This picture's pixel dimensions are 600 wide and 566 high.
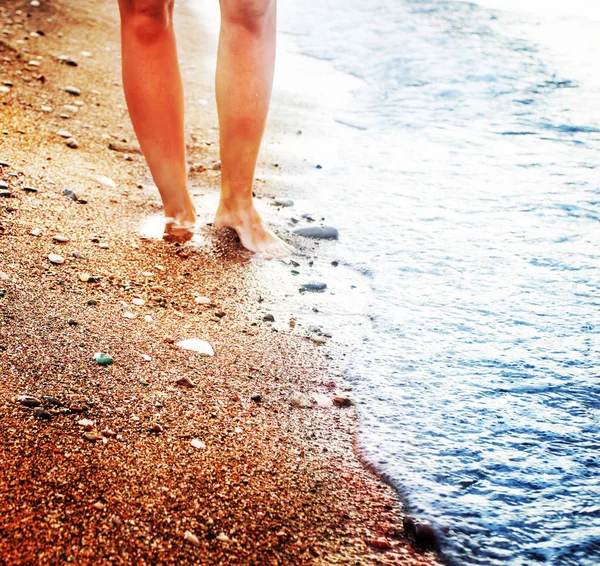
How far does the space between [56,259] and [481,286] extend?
4.91 ft

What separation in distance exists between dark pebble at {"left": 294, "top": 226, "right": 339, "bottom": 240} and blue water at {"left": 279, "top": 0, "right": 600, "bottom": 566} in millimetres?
74

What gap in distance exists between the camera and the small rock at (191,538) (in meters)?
1.41

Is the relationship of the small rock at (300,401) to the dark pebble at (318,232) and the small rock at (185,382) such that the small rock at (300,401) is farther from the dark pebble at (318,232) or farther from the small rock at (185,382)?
the dark pebble at (318,232)

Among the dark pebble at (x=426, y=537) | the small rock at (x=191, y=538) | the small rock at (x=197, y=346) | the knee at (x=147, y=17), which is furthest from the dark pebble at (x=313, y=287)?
the small rock at (x=191, y=538)

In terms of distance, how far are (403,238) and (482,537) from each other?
63.3 inches

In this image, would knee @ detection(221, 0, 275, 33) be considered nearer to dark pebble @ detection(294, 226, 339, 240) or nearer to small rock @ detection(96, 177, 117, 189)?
dark pebble @ detection(294, 226, 339, 240)

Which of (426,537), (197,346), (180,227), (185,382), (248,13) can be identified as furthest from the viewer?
(180,227)

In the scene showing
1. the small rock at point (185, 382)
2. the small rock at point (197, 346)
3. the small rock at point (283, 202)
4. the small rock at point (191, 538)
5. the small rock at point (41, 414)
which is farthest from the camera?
the small rock at point (283, 202)

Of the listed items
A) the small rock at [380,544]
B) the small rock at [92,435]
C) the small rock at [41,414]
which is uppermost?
the small rock at [41,414]

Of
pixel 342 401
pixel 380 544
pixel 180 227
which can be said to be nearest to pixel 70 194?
pixel 180 227

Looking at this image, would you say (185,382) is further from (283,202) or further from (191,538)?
(283,202)

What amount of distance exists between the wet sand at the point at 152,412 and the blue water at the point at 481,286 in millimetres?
193

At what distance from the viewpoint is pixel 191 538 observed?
1417 millimetres

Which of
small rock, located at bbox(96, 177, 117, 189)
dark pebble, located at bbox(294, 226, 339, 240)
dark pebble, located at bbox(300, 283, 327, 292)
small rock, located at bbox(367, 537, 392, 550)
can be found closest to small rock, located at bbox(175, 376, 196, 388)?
small rock, located at bbox(367, 537, 392, 550)
